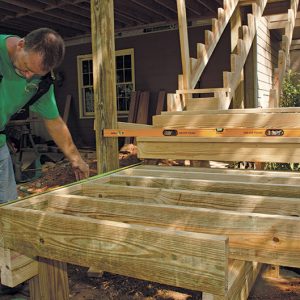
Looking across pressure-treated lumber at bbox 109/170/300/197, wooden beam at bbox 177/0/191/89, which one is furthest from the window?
pressure-treated lumber at bbox 109/170/300/197

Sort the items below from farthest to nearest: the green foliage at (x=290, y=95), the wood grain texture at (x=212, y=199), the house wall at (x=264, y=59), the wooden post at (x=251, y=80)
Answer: the house wall at (x=264, y=59)
the green foliage at (x=290, y=95)
the wooden post at (x=251, y=80)
the wood grain texture at (x=212, y=199)

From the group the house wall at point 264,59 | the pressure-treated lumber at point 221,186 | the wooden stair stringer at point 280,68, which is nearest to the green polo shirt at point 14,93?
the pressure-treated lumber at point 221,186

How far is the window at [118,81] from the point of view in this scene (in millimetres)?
12867

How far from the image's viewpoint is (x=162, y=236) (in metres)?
1.65

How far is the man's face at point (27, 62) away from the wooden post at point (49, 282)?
1.17m

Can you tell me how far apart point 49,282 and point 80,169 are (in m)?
1.01

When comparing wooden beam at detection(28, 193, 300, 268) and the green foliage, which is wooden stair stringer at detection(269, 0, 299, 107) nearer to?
the green foliage

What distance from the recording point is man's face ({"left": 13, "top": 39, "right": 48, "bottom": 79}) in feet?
7.84

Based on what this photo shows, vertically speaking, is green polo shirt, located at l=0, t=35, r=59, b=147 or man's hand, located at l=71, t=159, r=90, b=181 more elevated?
green polo shirt, located at l=0, t=35, r=59, b=147

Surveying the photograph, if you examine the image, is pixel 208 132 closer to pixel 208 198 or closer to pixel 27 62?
pixel 208 198

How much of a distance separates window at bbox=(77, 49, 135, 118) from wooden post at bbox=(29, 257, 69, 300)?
10.5 m

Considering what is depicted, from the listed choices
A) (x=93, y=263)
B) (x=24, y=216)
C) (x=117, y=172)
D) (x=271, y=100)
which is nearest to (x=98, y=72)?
(x=117, y=172)

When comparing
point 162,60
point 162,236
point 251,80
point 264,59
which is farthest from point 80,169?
point 162,60

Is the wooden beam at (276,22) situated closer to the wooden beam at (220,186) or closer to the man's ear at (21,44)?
the wooden beam at (220,186)
